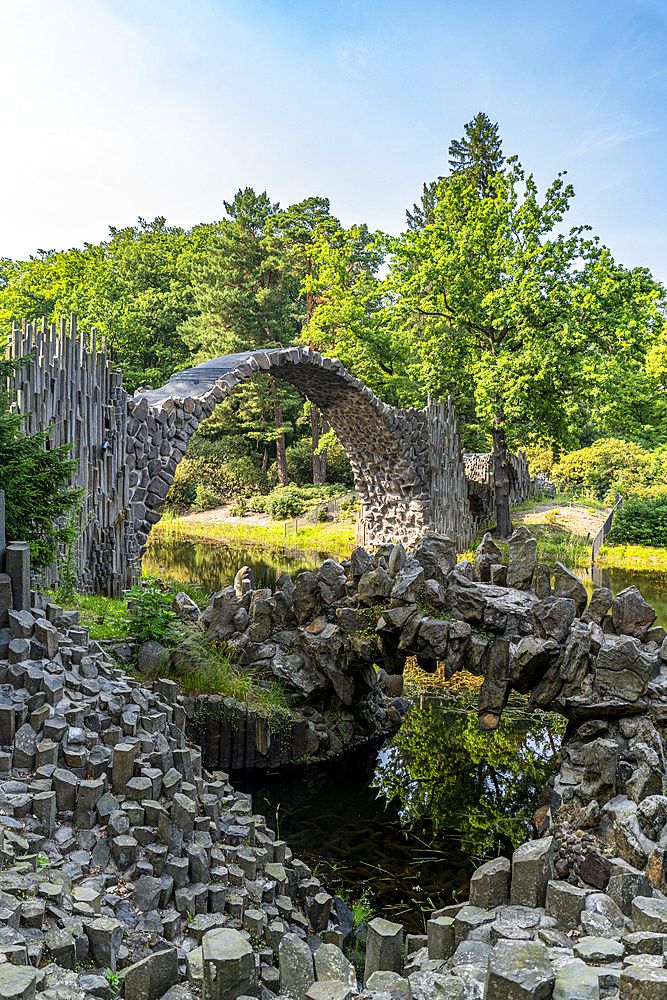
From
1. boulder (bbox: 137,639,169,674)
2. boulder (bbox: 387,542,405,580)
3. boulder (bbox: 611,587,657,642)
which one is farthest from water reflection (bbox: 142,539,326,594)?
boulder (bbox: 611,587,657,642)

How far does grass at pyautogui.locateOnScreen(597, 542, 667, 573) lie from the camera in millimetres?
16656

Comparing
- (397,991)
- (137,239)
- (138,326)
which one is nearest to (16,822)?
(397,991)

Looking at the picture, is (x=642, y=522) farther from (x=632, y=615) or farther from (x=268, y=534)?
(x=632, y=615)

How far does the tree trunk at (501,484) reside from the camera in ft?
59.8

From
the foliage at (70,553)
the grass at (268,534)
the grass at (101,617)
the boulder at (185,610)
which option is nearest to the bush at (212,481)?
the grass at (268,534)

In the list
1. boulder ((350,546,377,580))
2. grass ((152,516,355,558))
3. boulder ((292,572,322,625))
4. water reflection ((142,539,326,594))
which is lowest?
water reflection ((142,539,326,594))

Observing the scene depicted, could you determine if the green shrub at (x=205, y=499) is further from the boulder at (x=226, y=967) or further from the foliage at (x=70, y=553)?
the boulder at (x=226, y=967)

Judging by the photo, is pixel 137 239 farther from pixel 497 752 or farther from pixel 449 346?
pixel 497 752

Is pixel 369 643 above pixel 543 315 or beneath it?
beneath

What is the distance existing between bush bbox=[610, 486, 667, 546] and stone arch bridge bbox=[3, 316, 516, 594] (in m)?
4.90

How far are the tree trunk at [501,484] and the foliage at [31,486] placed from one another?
47.9 ft

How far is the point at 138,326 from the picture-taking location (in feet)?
98.3

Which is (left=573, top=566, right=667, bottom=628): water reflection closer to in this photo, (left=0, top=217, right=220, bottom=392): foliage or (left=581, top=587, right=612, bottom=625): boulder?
(left=581, top=587, right=612, bottom=625): boulder

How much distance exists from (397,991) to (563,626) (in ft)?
9.74
